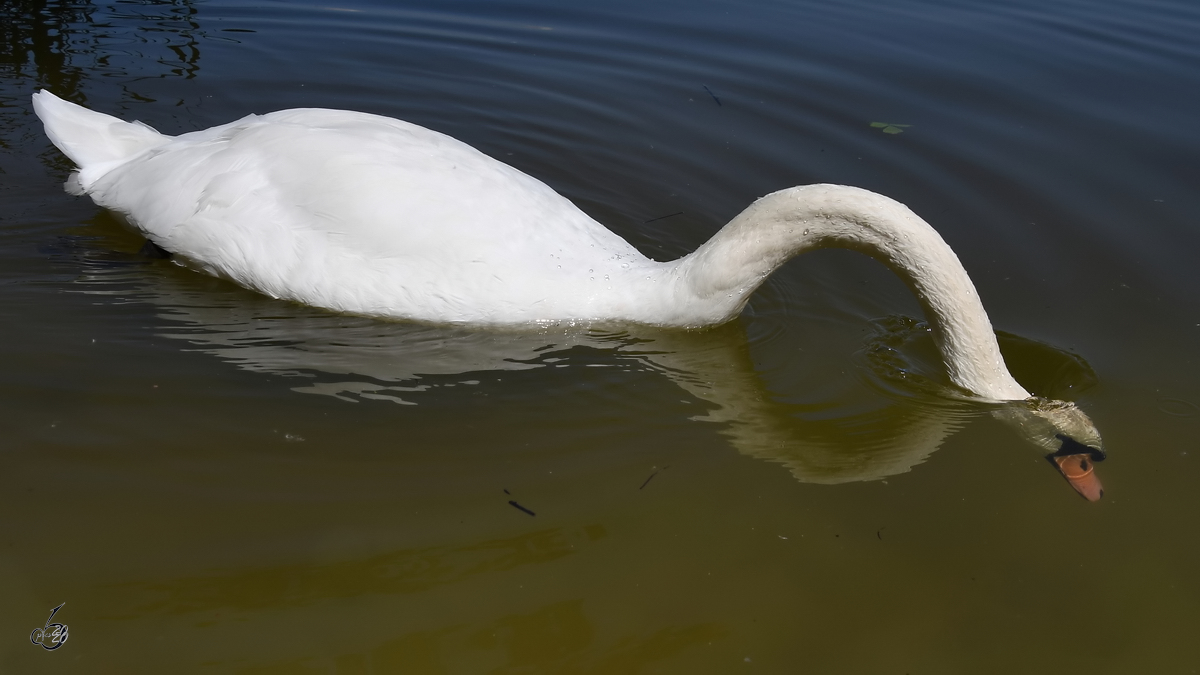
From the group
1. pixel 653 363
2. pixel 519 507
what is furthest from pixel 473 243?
pixel 519 507

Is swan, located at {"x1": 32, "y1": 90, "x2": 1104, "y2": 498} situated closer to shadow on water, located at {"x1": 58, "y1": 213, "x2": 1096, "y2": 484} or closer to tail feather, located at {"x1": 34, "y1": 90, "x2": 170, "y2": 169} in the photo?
shadow on water, located at {"x1": 58, "y1": 213, "x2": 1096, "y2": 484}

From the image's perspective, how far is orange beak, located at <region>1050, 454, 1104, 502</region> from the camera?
14.1 ft

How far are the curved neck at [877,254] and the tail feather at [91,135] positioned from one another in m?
3.60

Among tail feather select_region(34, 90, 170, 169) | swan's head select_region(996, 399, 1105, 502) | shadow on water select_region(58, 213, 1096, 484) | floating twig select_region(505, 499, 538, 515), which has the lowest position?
floating twig select_region(505, 499, 538, 515)

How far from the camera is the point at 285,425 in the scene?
175 inches

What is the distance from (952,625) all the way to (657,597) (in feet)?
3.39

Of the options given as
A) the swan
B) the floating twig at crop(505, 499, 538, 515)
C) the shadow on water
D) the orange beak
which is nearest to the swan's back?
the swan

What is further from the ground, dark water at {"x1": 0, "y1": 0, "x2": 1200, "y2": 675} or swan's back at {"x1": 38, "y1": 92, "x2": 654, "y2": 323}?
swan's back at {"x1": 38, "y1": 92, "x2": 654, "y2": 323}

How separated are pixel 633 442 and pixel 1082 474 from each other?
191cm

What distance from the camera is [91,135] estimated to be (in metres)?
6.37

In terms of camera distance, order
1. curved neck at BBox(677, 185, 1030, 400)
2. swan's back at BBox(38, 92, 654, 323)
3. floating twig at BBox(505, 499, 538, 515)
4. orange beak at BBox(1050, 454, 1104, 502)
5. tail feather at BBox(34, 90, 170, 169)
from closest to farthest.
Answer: floating twig at BBox(505, 499, 538, 515), orange beak at BBox(1050, 454, 1104, 502), curved neck at BBox(677, 185, 1030, 400), swan's back at BBox(38, 92, 654, 323), tail feather at BBox(34, 90, 170, 169)

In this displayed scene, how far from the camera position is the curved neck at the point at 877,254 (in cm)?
466

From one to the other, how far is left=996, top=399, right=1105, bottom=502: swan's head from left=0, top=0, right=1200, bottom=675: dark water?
8 centimetres

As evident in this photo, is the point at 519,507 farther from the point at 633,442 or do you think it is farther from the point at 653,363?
the point at 653,363
